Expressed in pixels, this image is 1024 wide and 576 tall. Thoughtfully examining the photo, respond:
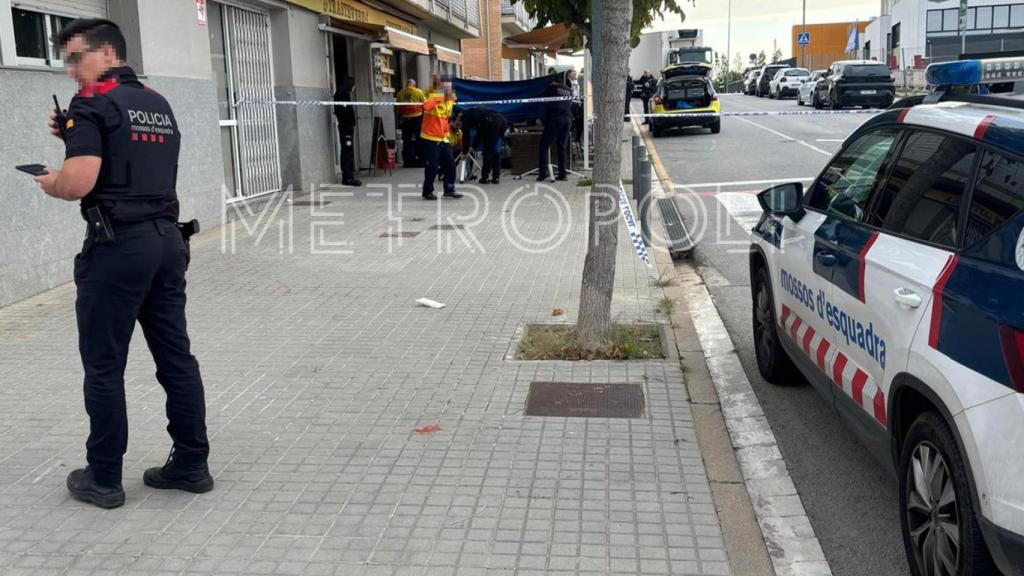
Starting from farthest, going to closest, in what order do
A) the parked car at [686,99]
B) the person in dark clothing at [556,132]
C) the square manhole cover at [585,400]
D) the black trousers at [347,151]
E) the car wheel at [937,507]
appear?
the parked car at [686,99] → the person in dark clothing at [556,132] → the black trousers at [347,151] → the square manhole cover at [585,400] → the car wheel at [937,507]

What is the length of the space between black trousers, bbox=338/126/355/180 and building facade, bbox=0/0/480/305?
1.02 ft

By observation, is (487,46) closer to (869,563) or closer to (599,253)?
(599,253)

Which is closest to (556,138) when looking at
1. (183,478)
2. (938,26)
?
(183,478)

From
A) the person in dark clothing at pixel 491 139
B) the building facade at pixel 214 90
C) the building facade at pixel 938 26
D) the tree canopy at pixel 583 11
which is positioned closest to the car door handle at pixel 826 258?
the building facade at pixel 214 90

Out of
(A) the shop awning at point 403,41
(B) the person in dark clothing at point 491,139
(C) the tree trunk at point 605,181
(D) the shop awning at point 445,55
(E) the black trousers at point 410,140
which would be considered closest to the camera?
(C) the tree trunk at point 605,181

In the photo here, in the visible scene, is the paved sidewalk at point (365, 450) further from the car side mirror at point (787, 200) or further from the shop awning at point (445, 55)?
the shop awning at point (445, 55)

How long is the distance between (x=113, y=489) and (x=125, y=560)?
0.57m

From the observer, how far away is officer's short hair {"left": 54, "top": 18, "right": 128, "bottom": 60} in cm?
395

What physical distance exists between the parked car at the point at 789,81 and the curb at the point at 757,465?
4763 centimetres

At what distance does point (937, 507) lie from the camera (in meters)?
3.31

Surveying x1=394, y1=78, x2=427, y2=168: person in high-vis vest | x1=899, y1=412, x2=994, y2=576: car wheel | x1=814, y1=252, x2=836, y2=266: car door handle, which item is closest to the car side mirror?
x1=814, y1=252, x2=836, y2=266: car door handle

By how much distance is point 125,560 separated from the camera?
12.4ft

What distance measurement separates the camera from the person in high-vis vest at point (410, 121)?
18844mm

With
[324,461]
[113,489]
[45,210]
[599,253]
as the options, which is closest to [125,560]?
[113,489]
